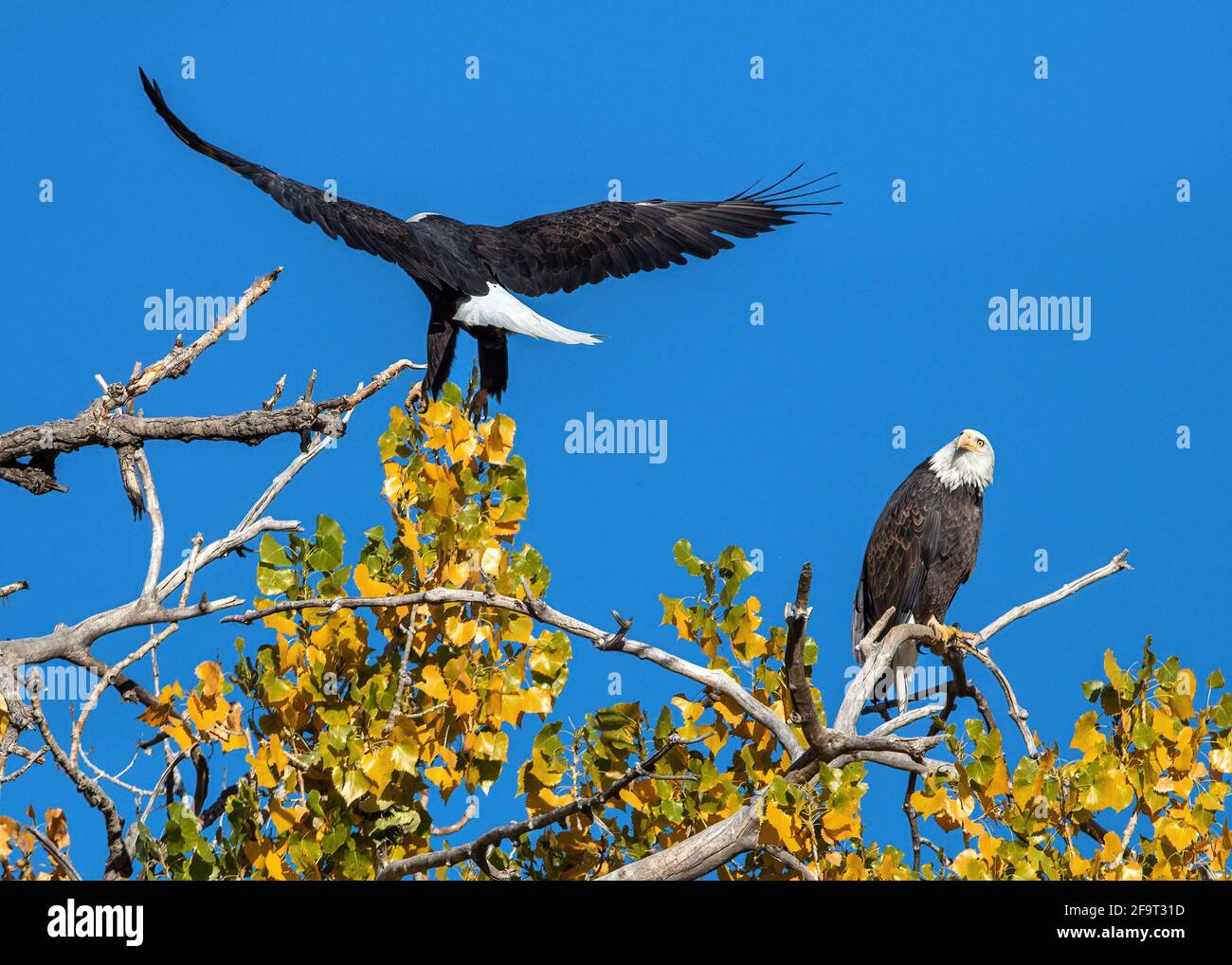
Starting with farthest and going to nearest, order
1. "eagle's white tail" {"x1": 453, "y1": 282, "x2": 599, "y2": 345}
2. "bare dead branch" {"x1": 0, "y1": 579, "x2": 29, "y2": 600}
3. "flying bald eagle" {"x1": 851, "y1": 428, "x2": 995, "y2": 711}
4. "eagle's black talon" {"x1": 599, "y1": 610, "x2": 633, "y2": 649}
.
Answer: "flying bald eagle" {"x1": 851, "y1": 428, "x2": 995, "y2": 711} < "eagle's white tail" {"x1": 453, "y1": 282, "x2": 599, "y2": 345} < "bare dead branch" {"x1": 0, "y1": 579, "x2": 29, "y2": 600} < "eagle's black talon" {"x1": 599, "y1": 610, "x2": 633, "y2": 649}

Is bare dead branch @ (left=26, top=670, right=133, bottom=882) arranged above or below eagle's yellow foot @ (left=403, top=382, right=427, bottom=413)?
below

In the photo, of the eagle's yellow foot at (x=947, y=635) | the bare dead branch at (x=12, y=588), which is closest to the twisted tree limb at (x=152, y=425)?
the bare dead branch at (x=12, y=588)

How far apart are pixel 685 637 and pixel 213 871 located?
1665 mm

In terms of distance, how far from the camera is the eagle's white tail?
23.8 feet

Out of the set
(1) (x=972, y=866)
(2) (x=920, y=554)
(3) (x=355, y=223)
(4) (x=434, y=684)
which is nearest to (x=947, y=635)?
(2) (x=920, y=554)

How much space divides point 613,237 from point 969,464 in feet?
8.56

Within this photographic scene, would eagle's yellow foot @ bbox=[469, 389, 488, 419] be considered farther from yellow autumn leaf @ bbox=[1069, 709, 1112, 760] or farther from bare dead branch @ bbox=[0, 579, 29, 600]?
→ yellow autumn leaf @ bbox=[1069, 709, 1112, 760]

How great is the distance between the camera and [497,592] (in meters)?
4.36

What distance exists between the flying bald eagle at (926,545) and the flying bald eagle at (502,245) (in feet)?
6.73

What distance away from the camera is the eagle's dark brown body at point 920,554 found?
836 cm

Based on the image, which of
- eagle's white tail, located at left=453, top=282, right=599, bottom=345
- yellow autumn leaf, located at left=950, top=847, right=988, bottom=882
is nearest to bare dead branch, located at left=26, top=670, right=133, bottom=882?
yellow autumn leaf, located at left=950, top=847, right=988, bottom=882

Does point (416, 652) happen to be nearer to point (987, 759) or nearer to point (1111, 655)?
point (987, 759)

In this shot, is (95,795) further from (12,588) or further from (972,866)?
(972,866)

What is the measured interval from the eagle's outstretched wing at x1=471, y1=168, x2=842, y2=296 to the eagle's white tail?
0.71 meters
